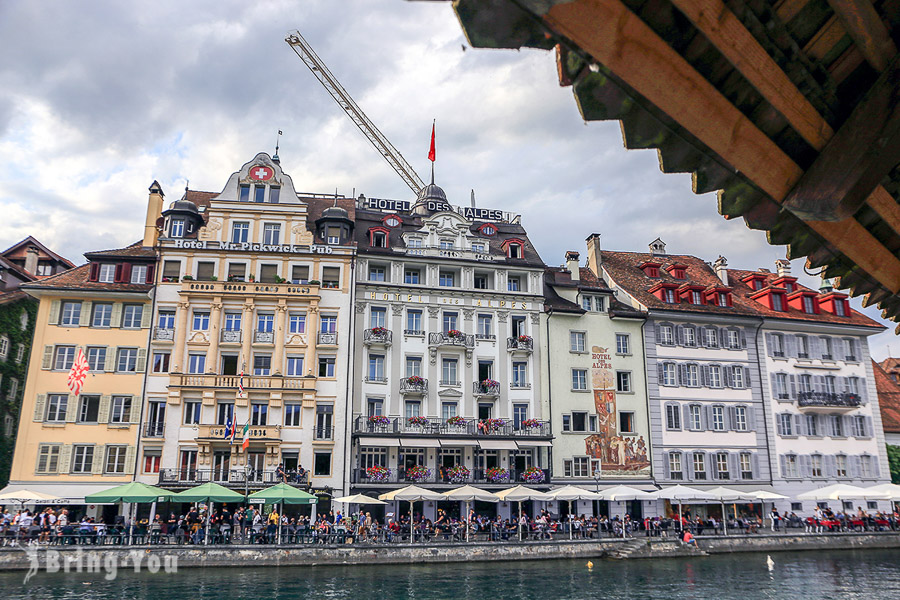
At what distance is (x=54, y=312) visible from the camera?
142 feet

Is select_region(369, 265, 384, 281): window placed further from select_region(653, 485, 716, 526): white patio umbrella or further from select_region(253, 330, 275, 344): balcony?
select_region(653, 485, 716, 526): white patio umbrella

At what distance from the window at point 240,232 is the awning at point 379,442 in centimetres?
1520

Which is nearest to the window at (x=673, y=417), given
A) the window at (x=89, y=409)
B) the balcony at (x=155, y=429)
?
the balcony at (x=155, y=429)

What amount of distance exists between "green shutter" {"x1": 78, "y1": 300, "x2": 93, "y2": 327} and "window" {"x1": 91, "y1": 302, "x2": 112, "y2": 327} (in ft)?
0.83

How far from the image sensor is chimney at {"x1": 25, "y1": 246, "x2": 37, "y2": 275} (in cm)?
5472

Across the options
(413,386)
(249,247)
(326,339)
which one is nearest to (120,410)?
(249,247)

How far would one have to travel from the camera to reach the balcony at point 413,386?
45.5m

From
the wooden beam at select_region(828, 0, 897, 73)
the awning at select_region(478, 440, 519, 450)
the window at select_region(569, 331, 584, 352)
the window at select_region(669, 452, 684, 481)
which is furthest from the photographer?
the window at select_region(569, 331, 584, 352)

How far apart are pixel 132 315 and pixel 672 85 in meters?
45.1

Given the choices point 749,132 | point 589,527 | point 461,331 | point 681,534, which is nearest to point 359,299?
point 461,331

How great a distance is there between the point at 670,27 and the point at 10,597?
29.1 m

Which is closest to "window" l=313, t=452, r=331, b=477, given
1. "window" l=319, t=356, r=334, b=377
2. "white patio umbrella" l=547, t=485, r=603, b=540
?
"window" l=319, t=356, r=334, b=377

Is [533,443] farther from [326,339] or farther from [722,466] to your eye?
[326,339]

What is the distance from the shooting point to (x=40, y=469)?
40.7 m
